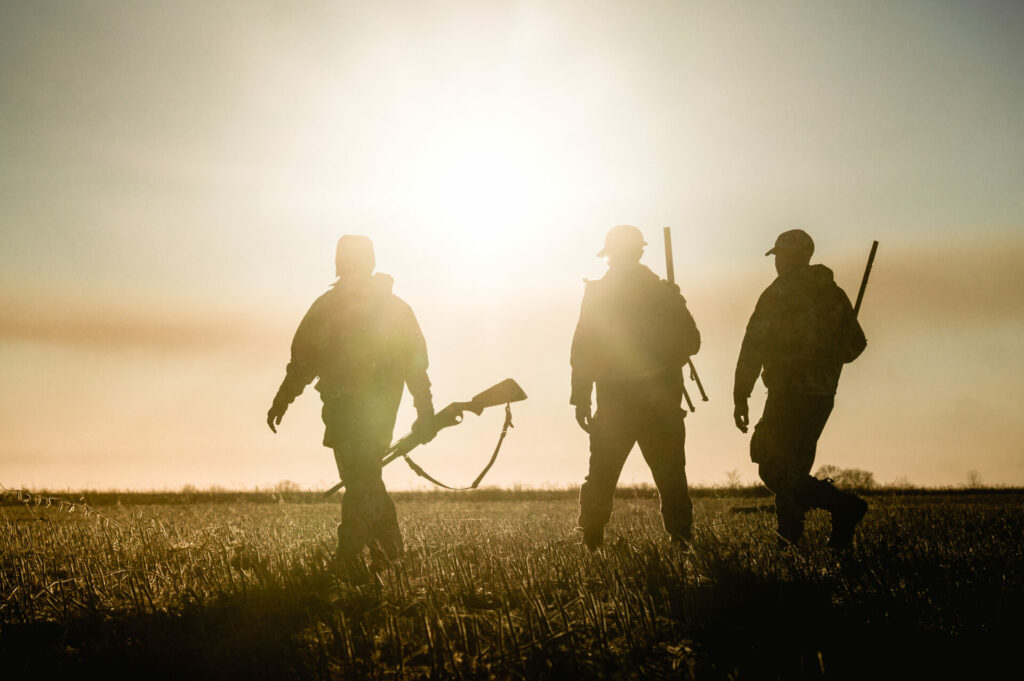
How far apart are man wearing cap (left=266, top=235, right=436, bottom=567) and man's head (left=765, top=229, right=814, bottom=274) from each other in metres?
3.46

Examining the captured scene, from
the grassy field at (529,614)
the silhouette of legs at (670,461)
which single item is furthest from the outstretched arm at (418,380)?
the silhouette of legs at (670,461)

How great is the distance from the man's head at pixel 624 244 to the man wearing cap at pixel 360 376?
1.90 m

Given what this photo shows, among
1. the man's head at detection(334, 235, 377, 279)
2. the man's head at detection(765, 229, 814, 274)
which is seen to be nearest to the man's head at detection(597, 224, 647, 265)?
the man's head at detection(765, 229, 814, 274)

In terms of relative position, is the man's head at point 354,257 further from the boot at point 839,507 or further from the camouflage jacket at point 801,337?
the boot at point 839,507

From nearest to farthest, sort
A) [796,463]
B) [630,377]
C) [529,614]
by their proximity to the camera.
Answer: [529,614] < [630,377] < [796,463]

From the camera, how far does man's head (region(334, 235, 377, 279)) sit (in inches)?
281

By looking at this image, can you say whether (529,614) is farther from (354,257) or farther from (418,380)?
(354,257)

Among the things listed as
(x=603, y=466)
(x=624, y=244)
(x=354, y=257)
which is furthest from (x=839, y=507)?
(x=354, y=257)

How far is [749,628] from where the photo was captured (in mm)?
3908

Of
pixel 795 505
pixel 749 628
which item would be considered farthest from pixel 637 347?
pixel 749 628

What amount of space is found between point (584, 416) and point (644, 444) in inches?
24.7

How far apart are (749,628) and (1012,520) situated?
8078 millimetres

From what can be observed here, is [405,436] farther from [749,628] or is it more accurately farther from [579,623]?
[749,628]

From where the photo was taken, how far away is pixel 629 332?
7016mm
